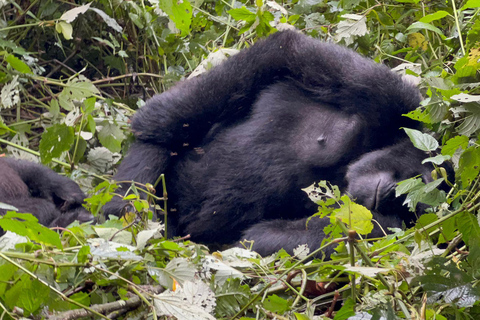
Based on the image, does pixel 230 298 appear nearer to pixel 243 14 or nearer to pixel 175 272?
pixel 175 272

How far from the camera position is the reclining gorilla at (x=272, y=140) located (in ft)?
7.43

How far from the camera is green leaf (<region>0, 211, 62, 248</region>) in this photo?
1.21 m

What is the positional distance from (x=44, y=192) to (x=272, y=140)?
38.7 inches

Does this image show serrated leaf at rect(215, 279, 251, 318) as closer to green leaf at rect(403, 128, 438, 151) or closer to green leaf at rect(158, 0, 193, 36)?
green leaf at rect(403, 128, 438, 151)

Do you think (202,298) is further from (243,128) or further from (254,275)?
(243,128)

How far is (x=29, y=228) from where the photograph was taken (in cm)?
123

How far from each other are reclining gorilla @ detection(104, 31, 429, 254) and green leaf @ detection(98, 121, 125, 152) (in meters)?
0.14

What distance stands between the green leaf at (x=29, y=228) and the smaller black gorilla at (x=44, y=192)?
1.11 meters

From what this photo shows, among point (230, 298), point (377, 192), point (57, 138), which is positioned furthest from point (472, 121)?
point (57, 138)

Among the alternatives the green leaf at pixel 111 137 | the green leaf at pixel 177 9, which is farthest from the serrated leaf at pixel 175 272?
the green leaf at pixel 177 9

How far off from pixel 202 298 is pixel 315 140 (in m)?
1.11

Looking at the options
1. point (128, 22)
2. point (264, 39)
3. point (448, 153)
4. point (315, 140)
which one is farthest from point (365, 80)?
point (128, 22)

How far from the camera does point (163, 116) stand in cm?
250

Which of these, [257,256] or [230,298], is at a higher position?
A: [230,298]
